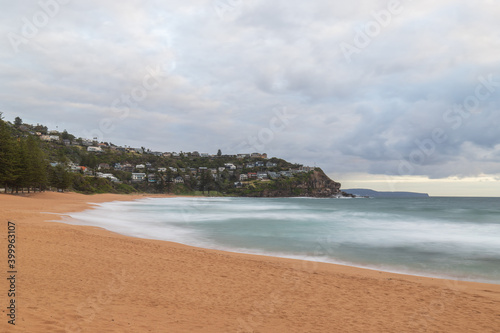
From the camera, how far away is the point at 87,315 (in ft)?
17.2

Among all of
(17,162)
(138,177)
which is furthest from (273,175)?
(17,162)

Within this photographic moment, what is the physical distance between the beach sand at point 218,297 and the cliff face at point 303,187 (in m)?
134

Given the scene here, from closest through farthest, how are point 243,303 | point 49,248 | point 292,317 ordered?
point 292,317 → point 243,303 → point 49,248

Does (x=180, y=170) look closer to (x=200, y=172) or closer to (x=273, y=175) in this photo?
(x=200, y=172)

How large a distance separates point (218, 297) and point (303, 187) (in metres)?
160

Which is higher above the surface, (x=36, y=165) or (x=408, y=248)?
(x=36, y=165)

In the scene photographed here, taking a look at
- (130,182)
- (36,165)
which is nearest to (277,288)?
(36,165)

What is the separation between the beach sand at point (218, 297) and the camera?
5.35 metres

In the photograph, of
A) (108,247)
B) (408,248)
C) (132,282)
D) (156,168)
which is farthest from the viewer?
(156,168)

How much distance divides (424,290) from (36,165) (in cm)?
5695

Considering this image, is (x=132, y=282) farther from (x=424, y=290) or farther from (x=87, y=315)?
(x=424, y=290)

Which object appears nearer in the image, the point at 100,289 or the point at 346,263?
the point at 100,289

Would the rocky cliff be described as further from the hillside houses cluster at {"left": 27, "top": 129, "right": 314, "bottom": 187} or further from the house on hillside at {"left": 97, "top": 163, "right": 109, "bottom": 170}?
the house on hillside at {"left": 97, "top": 163, "right": 109, "bottom": 170}

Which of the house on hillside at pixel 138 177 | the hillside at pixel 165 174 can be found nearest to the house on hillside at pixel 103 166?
the hillside at pixel 165 174
